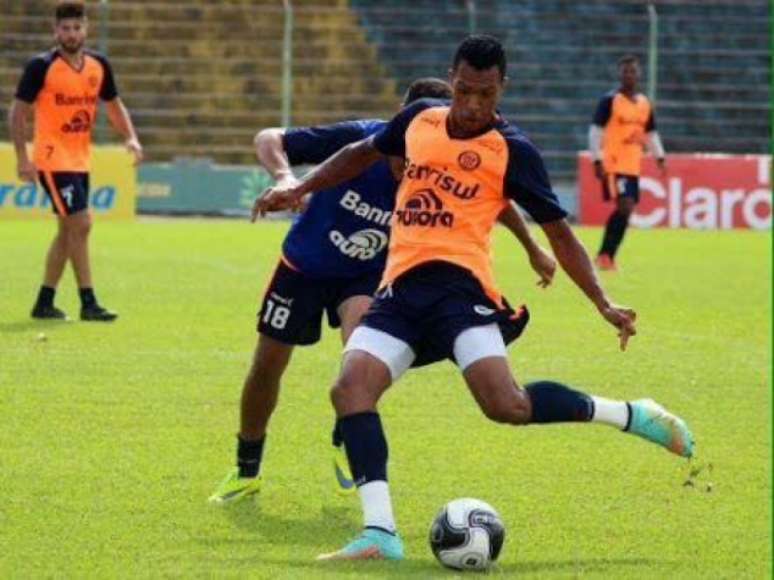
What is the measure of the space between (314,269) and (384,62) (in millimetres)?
29126

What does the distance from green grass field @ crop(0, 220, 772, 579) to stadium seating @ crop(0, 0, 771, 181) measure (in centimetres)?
1806

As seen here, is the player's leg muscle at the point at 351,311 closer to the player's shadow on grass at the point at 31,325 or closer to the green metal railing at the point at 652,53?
the player's shadow on grass at the point at 31,325

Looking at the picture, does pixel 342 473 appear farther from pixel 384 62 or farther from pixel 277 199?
pixel 384 62

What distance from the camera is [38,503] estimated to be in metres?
8.91

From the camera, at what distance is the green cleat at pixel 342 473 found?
30.9 feet

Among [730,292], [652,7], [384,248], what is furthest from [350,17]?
[384,248]

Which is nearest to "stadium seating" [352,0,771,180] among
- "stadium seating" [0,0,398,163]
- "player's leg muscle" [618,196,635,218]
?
"stadium seating" [0,0,398,163]

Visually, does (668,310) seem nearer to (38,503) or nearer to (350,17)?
(38,503)

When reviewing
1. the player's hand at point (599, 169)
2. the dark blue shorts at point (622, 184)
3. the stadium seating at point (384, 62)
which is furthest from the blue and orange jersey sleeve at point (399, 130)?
the stadium seating at point (384, 62)

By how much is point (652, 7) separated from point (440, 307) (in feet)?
95.5

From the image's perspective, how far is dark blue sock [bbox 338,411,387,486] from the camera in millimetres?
7762

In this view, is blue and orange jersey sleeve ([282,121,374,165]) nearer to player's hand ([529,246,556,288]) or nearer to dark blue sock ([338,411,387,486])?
player's hand ([529,246,556,288])

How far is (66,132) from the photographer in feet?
57.5

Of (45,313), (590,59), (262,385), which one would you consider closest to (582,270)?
(262,385)
